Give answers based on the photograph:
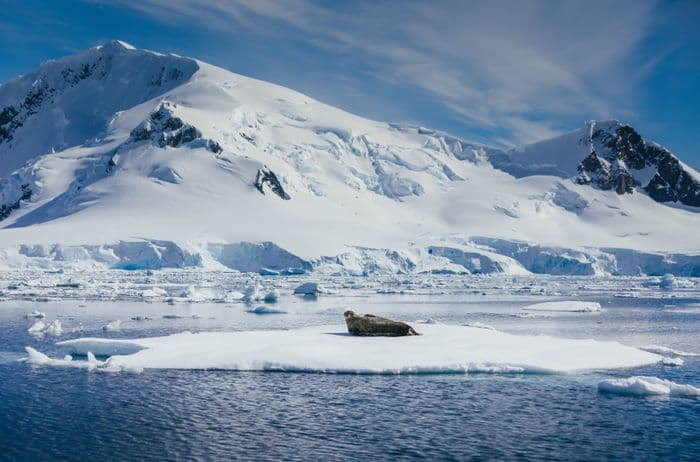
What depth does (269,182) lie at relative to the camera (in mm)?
117188

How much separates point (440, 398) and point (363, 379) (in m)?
2.53

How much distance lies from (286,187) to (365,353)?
9992cm

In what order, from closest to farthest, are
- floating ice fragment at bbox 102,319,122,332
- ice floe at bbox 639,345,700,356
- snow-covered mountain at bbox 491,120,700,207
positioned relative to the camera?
ice floe at bbox 639,345,700,356
floating ice fragment at bbox 102,319,122,332
snow-covered mountain at bbox 491,120,700,207

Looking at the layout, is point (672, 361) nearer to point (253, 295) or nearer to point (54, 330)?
point (54, 330)

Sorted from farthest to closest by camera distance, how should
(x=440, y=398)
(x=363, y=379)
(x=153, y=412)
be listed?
(x=363, y=379) < (x=440, y=398) < (x=153, y=412)

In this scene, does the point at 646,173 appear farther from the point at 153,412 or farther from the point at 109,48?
the point at 153,412

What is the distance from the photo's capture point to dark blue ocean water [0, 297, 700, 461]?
496 inches

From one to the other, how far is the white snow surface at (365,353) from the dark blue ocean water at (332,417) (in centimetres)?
48

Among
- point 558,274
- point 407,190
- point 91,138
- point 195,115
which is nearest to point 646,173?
point 407,190

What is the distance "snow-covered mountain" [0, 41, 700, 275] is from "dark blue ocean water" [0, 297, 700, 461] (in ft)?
223

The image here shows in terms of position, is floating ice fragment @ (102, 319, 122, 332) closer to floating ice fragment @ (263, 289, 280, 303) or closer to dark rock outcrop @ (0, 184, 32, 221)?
floating ice fragment @ (263, 289, 280, 303)

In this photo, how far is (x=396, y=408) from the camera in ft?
51.1

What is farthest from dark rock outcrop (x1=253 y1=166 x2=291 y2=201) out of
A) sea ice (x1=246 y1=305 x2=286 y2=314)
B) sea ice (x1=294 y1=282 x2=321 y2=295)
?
sea ice (x1=246 y1=305 x2=286 y2=314)

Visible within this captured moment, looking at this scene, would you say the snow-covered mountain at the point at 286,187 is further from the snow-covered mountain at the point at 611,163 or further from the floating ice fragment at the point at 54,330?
the floating ice fragment at the point at 54,330
